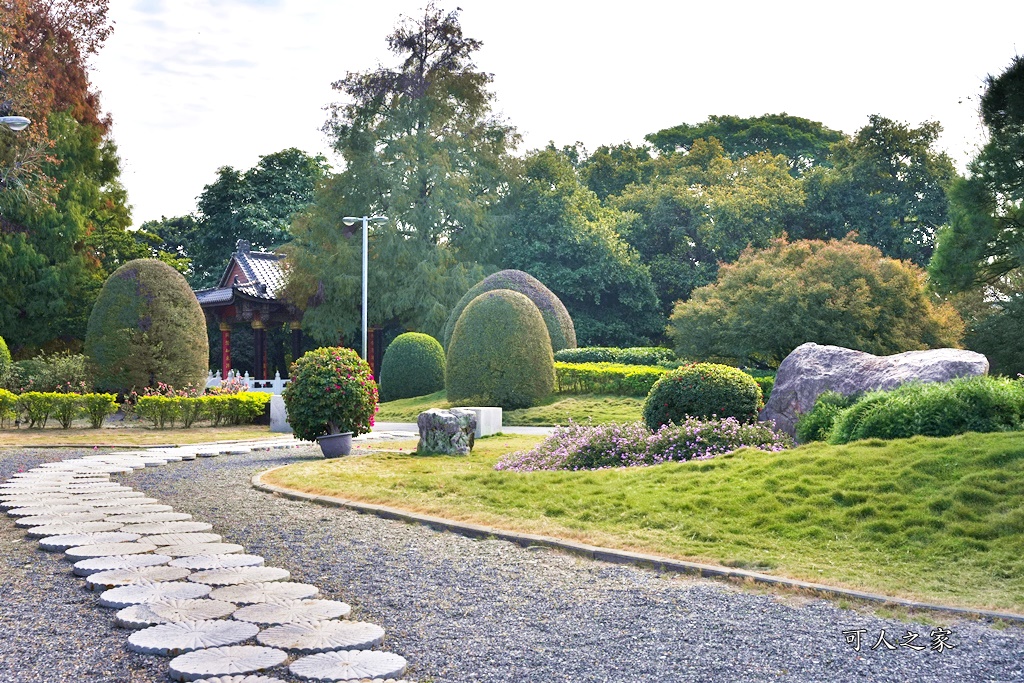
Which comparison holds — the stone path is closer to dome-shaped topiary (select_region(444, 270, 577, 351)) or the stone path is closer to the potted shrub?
the potted shrub

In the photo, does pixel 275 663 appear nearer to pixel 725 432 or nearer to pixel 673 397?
pixel 725 432

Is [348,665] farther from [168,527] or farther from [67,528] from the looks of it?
[67,528]

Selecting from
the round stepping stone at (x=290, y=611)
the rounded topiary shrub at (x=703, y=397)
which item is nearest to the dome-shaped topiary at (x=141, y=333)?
the rounded topiary shrub at (x=703, y=397)

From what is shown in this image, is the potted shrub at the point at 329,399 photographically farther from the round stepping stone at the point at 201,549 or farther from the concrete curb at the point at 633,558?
the round stepping stone at the point at 201,549

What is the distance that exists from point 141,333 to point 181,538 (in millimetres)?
15973

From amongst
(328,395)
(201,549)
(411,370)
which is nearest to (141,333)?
(411,370)

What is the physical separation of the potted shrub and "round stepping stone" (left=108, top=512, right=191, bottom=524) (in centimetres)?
519

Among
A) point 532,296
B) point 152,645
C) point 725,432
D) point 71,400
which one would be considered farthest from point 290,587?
point 532,296

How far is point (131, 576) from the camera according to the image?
6113mm

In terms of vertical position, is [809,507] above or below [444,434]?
below

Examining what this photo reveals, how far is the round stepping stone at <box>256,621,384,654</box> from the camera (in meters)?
4.60

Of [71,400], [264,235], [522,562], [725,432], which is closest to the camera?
[522,562]

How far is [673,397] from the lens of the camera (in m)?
12.9

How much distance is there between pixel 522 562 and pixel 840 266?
16.4m
